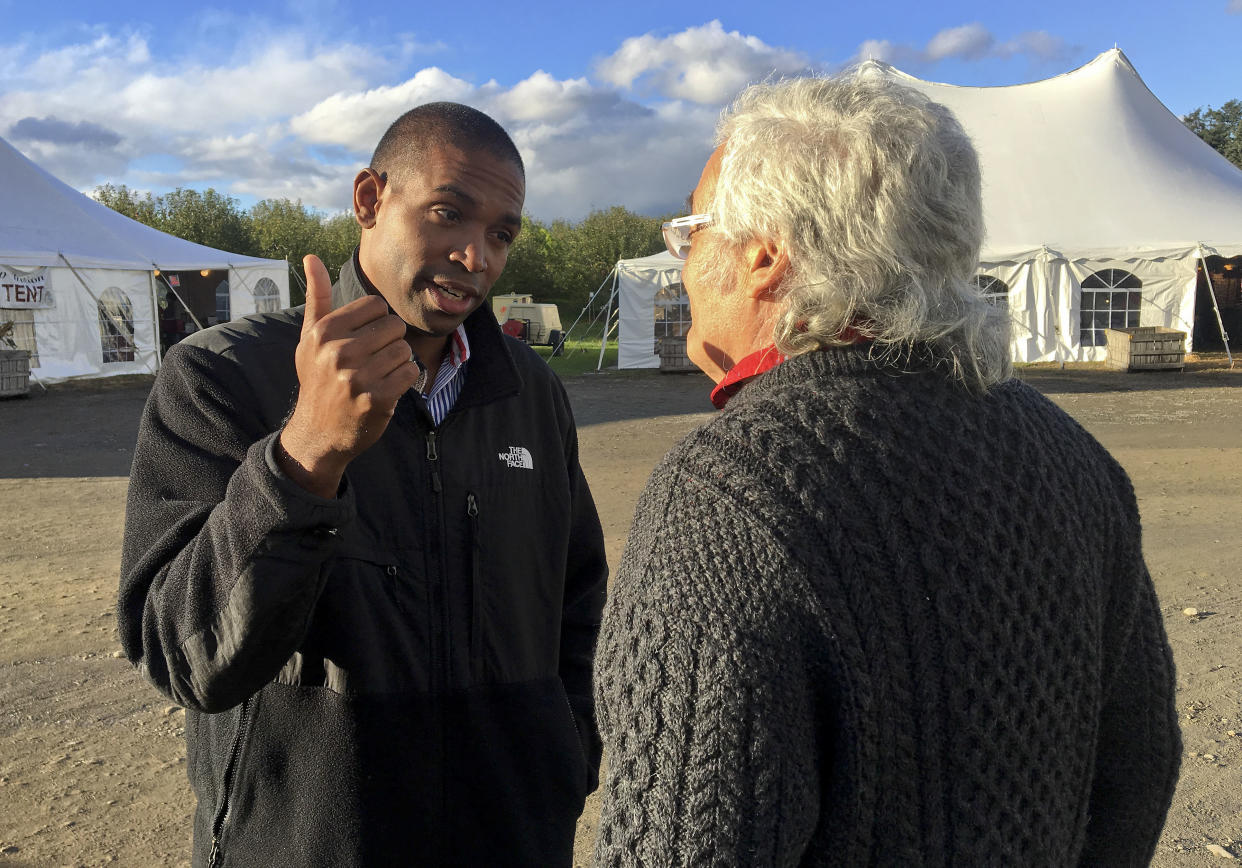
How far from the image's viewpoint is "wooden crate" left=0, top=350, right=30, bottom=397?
1712 centimetres

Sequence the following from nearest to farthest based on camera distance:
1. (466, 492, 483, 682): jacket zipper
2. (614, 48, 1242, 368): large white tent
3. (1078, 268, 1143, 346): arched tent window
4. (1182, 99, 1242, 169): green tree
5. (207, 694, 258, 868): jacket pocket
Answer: (207, 694, 258, 868): jacket pocket, (466, 492, 483, 682): jacket zipper, (614, 48, 1242, 368): large white tent, (1078, 268, 1143, 346): arched tent window, (1182, 99, 1242, 169): green tree

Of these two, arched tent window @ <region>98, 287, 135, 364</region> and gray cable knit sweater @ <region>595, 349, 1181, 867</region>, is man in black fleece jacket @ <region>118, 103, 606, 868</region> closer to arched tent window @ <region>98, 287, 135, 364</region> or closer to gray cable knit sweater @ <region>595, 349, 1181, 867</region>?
gray cable knit sweater @ <region>595, 349, 1181, 867</region>

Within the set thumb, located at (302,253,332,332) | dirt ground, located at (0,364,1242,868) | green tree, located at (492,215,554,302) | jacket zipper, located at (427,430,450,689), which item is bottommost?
dirt ground, located at (0,364,1242,868)

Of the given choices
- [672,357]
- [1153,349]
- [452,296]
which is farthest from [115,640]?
[1153,349]

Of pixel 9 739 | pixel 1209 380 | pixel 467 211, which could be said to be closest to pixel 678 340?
pixel 1209 380

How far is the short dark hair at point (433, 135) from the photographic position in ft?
7.54

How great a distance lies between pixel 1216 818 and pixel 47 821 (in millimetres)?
4261

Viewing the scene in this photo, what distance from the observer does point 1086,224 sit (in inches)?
804

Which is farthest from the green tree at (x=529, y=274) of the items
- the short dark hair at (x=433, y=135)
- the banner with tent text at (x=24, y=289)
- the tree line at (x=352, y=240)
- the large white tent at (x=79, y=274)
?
the short dark hair at (x=433, y=135)

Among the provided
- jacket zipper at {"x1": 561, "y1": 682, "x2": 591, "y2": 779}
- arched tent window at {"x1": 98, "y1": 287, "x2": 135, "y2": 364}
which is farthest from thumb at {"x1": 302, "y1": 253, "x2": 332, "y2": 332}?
arched tent window at {"x1": 98, "y1": 287, "x2": 135, "y2": 364}

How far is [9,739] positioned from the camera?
4227mm

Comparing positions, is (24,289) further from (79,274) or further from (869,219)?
(869,219)

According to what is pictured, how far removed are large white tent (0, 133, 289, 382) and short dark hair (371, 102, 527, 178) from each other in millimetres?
17986

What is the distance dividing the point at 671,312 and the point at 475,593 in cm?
1959
